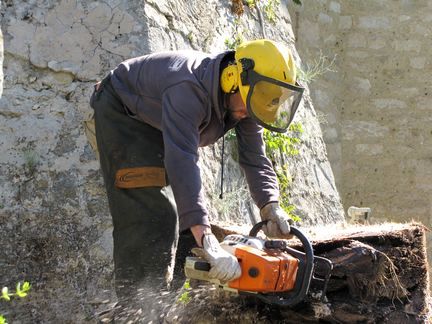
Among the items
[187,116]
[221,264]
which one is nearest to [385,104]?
[187,116]

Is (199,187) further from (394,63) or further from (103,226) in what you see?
(394,63)

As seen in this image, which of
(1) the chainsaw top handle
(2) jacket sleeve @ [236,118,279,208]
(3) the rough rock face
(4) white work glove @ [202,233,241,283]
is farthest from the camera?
(3) the rough rock face

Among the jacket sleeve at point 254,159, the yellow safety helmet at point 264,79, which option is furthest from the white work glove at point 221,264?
the jacket sleeve at point 254,159

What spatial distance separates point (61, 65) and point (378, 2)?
457 centimetres

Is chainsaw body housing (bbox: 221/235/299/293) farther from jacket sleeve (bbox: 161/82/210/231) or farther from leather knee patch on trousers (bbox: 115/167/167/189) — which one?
leather knee patch on trousers (bbox: 115/167/167/189)

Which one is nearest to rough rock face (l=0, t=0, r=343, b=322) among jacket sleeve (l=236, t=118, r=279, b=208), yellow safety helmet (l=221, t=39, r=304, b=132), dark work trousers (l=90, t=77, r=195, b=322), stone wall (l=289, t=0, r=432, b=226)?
dark work trousers (l=90, t=77, r=195, b=322)

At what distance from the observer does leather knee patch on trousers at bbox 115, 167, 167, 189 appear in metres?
3.55

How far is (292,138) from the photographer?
5.60 m

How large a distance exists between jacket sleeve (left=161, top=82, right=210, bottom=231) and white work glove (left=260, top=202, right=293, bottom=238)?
1.72 ft

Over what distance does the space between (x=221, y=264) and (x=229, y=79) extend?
2.84 feet

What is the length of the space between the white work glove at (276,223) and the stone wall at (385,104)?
179 inches

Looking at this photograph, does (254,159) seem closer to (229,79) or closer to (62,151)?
(229,79)

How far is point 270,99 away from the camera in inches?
128

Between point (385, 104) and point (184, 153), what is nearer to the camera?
point (184, 153)
